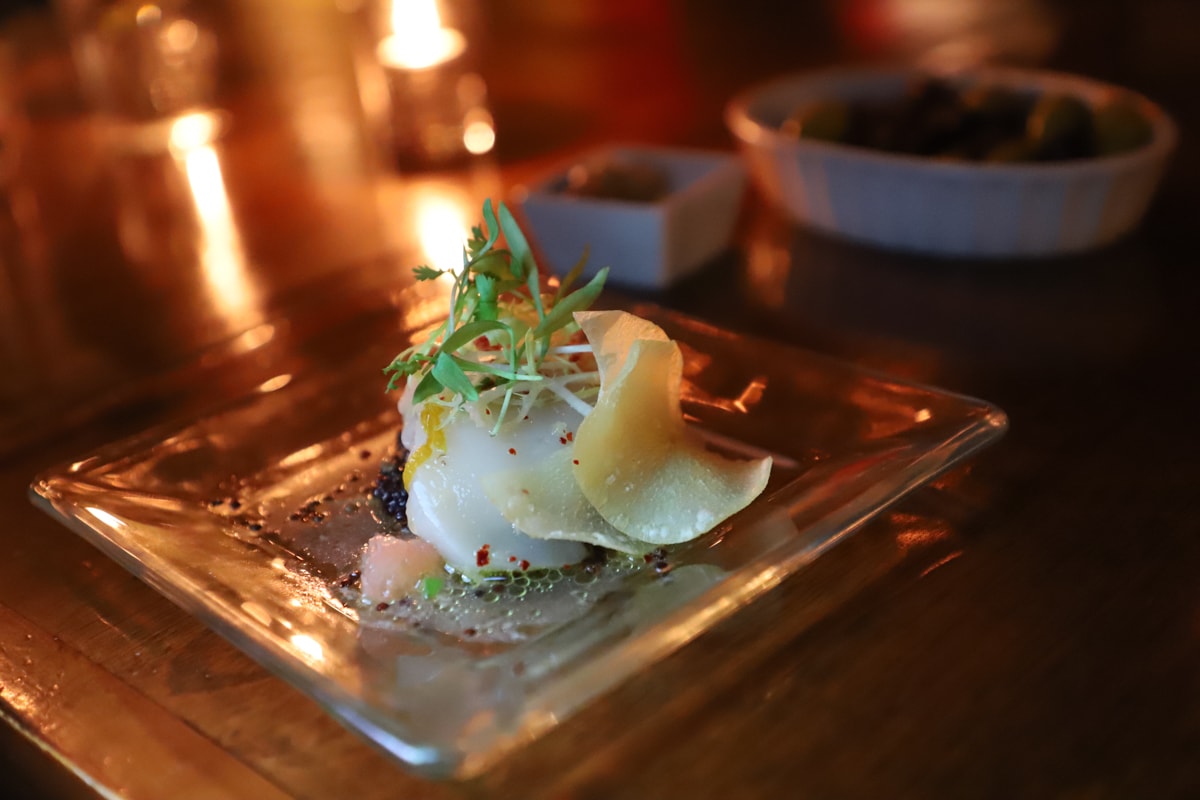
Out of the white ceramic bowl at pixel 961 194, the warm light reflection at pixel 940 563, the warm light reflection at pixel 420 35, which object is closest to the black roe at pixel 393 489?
the warm light reflection at pixel 940 563

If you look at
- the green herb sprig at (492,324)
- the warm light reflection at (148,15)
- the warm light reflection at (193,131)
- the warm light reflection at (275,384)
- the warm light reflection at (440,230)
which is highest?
the warm light reflection at (148,15)

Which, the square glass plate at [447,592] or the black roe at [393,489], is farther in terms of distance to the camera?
the black roe at [393,489]

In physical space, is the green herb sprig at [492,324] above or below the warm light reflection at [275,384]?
above

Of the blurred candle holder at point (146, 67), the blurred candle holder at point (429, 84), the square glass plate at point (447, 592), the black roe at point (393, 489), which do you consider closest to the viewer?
the square glass plate at point (447, 592)

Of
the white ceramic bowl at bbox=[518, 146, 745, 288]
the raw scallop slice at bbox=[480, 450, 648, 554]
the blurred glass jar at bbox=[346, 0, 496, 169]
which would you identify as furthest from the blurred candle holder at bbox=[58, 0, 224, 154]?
the raw scallop slice at bbox=[480, 450, 648, 554]

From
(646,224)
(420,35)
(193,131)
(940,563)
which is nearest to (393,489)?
(940,563)

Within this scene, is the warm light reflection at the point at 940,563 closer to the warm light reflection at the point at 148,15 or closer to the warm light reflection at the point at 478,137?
the warm light reflection at the point at 478,137
